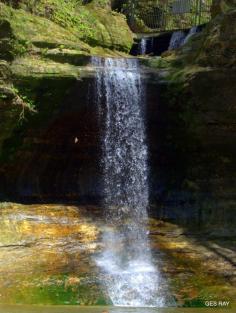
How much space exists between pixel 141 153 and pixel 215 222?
2.69 m

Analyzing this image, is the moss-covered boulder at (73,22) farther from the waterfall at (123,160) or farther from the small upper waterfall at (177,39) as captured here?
the waterfall at (123,160)

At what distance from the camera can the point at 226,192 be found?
14594mm

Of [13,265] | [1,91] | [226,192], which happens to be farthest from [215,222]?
[1,91]

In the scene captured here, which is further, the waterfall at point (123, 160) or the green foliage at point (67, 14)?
the green foliage at point (67, 14)

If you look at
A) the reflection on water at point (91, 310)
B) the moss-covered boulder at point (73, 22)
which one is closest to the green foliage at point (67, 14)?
the moss-covered boulder at point (73, 22)

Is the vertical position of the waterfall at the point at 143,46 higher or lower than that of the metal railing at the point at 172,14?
lower

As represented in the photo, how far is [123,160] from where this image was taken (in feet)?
47.9

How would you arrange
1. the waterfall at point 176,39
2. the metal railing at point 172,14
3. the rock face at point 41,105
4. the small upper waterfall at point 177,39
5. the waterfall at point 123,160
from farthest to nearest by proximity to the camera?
the metal railing at point 172,14 < the waterfall at point 176,39 < the small upper waterfall at point 177,39 < the rock face at point 41,105 < the waterfall at point 123,160

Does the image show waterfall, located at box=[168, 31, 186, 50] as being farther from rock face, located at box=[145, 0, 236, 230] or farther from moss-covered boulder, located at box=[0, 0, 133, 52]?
rock face, located at box=[145, 0, 236, 230]

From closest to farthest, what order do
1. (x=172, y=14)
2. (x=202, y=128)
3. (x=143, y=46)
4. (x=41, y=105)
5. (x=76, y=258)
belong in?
(x=76, y=258) → (x=41, y=105) → (x=202, y=128) → (x=143, y=46) → (x=172, y=14)

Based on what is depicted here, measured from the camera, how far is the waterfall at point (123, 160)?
13.2 metres

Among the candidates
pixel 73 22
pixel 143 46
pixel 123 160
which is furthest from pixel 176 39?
pixel 123 160

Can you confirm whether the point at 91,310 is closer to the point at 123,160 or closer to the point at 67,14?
the point at 123,160

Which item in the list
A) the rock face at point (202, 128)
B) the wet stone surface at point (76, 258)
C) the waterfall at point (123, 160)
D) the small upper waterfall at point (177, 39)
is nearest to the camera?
the wet stone surface at point (76, 258)
